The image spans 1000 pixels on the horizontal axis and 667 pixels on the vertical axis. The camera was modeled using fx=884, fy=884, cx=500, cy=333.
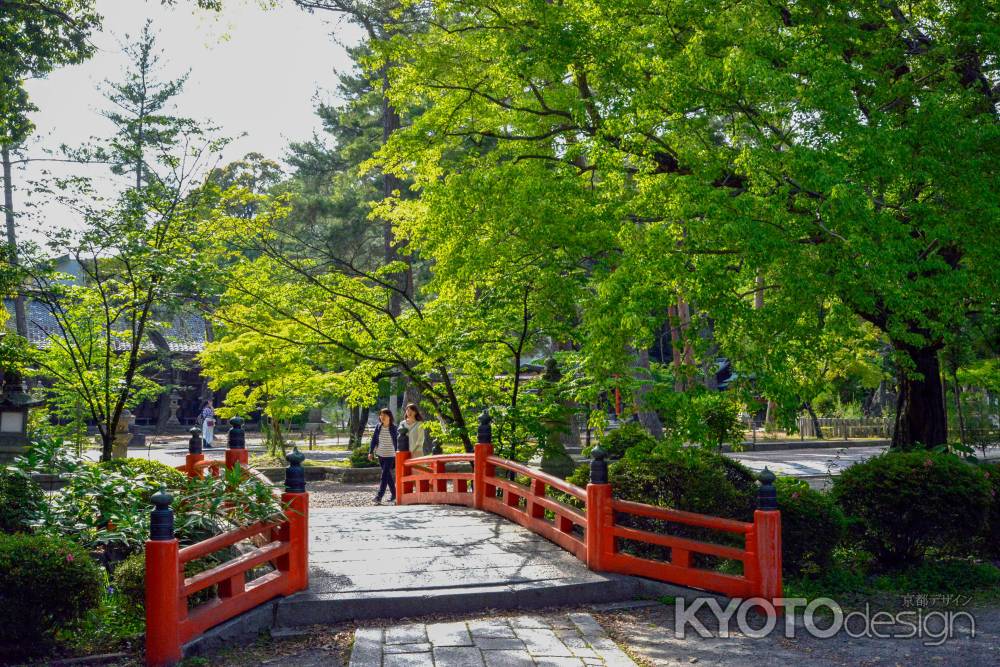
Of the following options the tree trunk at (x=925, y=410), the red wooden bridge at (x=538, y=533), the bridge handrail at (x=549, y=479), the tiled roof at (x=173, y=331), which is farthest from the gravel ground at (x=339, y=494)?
the tiled roof at (x=173, y=331)

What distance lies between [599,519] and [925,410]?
27.2ft

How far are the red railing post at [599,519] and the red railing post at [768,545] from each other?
4.98 ft

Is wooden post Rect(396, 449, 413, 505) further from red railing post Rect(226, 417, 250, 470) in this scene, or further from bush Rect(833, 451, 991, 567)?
bush Rect(833, 451, 991, 567)

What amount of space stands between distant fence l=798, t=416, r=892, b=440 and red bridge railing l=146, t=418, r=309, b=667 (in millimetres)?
31357

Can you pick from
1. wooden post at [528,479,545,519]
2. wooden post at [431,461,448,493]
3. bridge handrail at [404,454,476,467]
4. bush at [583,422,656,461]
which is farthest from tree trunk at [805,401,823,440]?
wooden post at [528,479,545,519]

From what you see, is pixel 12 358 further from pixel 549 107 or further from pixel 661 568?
pixel 661 568

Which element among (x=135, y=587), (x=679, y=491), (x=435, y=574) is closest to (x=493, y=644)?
(x=435, y=574)

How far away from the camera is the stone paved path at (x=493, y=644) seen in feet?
21.8

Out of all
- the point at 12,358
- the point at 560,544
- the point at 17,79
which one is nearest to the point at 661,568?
the point at 560,544

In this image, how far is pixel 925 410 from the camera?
1464cm

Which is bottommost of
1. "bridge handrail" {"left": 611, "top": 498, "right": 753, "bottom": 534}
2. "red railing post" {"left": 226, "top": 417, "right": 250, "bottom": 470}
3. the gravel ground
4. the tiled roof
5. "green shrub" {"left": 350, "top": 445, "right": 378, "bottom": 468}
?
the gravel ground

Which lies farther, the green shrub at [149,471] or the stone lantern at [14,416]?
the stone lantern at [14,416]

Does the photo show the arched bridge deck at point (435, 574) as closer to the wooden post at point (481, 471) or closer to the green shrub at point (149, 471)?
the wooden post at point (481, 471)

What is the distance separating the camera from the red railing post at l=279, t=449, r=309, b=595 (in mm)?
8078
